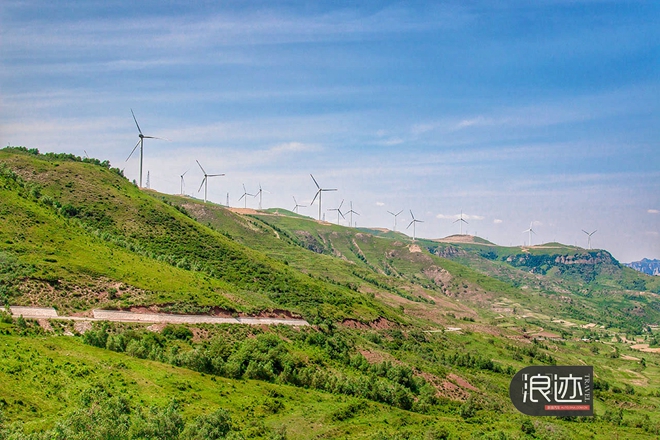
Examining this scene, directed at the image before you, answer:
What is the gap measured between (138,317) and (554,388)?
66.6 metres

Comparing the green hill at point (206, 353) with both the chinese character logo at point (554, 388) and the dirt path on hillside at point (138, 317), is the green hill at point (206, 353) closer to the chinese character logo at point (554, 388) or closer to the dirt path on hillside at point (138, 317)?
the dirt path on hillside at point (138, 317)

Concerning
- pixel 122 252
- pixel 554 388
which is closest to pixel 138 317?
pixel 122 252

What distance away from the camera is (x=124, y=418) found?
52.1 meters

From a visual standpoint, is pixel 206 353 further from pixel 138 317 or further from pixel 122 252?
pixel 122 252

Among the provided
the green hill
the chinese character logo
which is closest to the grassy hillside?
the green hill

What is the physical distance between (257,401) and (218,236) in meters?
102

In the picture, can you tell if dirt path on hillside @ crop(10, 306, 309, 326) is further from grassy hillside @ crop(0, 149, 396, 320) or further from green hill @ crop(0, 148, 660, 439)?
grassy hillside @ crop(0, 149, 396, 320)

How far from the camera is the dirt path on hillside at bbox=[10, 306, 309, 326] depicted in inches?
3234

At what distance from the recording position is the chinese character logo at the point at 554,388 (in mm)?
46531

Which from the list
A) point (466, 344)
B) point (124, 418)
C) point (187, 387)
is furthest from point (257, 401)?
point (466, 344)

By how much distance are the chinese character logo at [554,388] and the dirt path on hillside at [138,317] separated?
62.3 m

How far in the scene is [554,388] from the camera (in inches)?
1847

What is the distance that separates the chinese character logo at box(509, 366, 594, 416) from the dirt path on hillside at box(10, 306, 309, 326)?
6227 centimetres

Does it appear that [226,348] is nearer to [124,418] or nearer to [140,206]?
[124,418]
